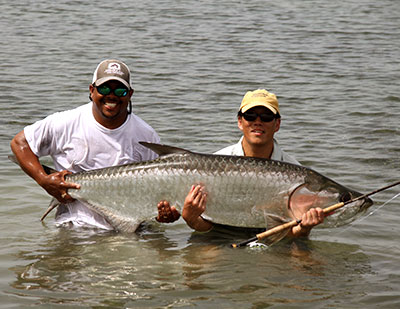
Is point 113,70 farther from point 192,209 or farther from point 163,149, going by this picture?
point 192,209

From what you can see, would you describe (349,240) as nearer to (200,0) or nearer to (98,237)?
(98,237)

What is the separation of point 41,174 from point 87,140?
46 cm

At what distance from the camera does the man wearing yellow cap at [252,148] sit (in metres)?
5.64

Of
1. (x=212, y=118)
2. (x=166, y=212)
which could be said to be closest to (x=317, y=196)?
(x=166, y=212)

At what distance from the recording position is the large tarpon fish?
559 centimetres

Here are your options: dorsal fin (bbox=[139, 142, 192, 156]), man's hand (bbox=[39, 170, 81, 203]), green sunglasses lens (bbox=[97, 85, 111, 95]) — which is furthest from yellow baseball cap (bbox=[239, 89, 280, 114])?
man's hand (bbox=[39, 170, 81, 203])

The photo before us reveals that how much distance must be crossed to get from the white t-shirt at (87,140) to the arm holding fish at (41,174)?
59 mm

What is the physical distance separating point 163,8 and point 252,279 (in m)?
18.4

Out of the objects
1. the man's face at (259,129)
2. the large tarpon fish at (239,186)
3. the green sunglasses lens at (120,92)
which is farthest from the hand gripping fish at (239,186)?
the green sunglasses lens at (120,92)

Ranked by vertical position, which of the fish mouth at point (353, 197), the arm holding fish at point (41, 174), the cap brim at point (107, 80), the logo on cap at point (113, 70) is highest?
the logo on cap at point (113, 70)

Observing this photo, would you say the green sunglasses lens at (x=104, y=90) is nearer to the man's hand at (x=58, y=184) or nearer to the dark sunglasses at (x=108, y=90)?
the dark sunglasses at (x=108, y=90)

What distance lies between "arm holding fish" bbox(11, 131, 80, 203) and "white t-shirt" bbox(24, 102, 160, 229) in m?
0.06

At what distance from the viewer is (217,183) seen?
222 inches

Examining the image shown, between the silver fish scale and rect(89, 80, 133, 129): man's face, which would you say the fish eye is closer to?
the silver fish scale
